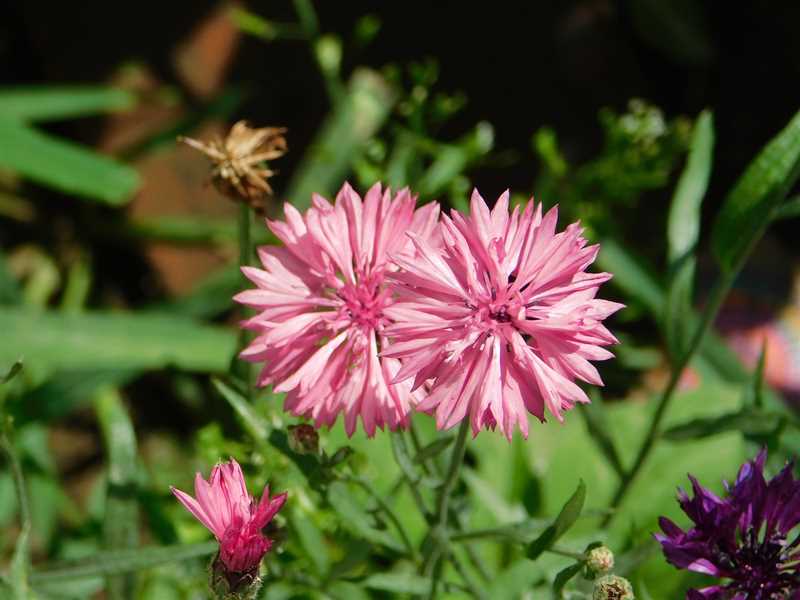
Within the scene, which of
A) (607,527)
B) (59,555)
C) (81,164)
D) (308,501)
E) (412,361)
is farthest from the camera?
(81,164)

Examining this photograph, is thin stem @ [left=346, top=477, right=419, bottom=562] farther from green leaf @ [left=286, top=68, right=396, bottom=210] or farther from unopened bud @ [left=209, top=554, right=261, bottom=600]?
green leaf @ [left=286, top=68, right=396, bottom=210]

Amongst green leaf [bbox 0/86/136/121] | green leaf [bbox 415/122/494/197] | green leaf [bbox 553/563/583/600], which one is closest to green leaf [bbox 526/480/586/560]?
green leaf [bbox 553/563/583/600]

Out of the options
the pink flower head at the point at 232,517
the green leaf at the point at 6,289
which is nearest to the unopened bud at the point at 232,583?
the pink flower head at the point at 232,517

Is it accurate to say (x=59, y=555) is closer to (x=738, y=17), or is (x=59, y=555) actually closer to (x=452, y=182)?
(x=452, y=182)

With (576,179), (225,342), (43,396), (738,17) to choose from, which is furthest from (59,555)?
(738,17)

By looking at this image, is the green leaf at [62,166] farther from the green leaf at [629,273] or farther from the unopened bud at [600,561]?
the unopened bud at [600,561]
